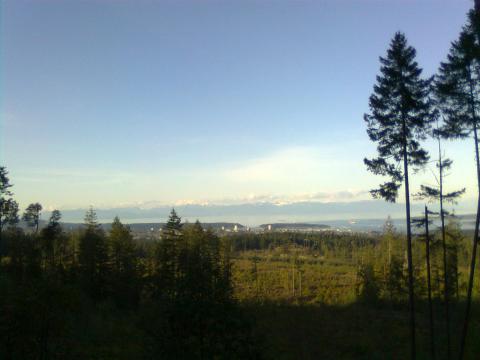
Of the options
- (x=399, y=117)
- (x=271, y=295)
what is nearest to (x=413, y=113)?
(x=399, y=117)

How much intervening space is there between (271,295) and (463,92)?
58582 millimetres

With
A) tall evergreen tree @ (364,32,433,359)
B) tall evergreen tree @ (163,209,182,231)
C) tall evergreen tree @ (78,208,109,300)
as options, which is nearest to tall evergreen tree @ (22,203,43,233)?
tall evergreen tree @ (78,208,109,300)

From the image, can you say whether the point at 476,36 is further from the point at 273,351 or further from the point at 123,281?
the point at 123,281

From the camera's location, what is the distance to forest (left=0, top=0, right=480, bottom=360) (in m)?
10.6

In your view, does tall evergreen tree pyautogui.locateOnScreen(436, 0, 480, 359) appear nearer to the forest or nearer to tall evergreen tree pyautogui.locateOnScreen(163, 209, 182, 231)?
the forest

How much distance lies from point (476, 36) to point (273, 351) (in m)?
23.0

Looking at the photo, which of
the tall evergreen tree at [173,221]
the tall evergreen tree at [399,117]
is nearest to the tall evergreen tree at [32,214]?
the tall evergreen tree at [173,221]

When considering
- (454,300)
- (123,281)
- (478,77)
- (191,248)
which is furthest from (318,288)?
(478,77)

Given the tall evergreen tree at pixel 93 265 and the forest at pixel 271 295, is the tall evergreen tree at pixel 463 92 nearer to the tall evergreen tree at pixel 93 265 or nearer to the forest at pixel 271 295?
the forest at pixel 271 295

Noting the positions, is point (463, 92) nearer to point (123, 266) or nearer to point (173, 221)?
point (173, 221)

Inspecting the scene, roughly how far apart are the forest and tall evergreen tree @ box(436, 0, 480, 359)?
4cm

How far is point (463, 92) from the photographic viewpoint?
1551 cm

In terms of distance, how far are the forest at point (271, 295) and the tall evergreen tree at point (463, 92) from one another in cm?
4

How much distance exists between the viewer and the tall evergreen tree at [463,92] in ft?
49.2
